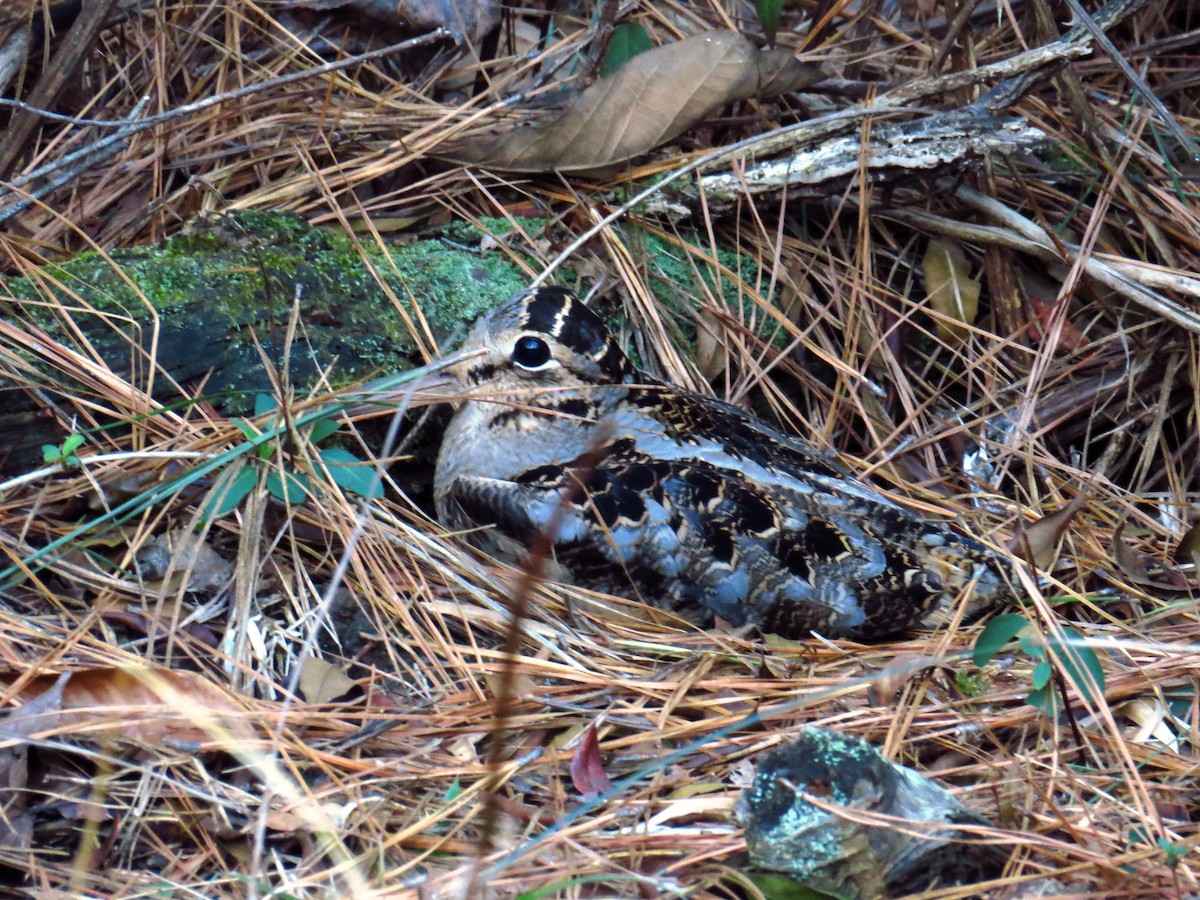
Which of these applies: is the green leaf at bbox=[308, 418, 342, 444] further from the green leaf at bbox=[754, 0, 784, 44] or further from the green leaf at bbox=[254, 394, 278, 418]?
the green leaf at bbox=[754, 0, 784, 44]

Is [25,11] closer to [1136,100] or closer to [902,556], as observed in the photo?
[902,556]

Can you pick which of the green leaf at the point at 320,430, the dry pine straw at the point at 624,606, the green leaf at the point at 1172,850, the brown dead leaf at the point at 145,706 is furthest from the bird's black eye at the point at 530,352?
the green leaf at the point at 1172,850

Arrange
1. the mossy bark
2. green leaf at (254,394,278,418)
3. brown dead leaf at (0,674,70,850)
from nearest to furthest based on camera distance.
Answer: brown dead leaf at (0,674,70,850) → green leaf at (254,394,278,418) → the mossy bark

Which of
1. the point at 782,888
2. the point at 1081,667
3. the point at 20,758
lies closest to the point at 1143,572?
the point at 1081,667

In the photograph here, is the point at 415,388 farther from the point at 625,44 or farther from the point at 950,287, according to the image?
the point at 950,287

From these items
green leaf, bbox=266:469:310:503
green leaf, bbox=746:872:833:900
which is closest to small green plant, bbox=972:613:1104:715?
green leaf, bbox=746:872:833:900
